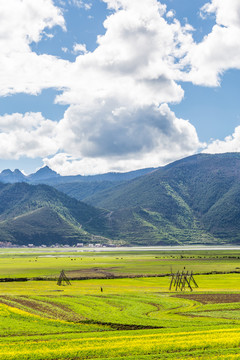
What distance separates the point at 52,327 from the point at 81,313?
9217 millimetres

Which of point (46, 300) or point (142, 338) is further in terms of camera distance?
point (46, 300)

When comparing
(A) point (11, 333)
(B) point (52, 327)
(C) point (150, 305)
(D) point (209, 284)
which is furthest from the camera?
(D) point (209, 284)

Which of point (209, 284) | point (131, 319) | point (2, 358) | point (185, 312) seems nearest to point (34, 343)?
point (2, 358)

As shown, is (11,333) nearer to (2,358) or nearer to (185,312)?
(2,358)

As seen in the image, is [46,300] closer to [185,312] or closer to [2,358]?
[185,312]

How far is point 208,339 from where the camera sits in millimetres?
36594

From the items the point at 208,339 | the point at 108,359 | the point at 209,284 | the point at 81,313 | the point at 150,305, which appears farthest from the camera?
the point at 209,284

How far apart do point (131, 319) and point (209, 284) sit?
51232 millimetres

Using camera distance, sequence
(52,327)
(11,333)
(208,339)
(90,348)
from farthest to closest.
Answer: (52,327), (11,333), (208,339), (90,348)

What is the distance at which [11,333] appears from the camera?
4172 cm

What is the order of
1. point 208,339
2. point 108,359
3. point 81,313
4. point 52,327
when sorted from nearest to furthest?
point 108,359
point 208,339
point 52,327
point 81,313

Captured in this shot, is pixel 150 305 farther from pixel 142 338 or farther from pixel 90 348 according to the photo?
pixel 90 348

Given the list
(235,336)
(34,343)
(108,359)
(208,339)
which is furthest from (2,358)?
(235,336)

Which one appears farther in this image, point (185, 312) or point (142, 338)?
point (185, 312)
